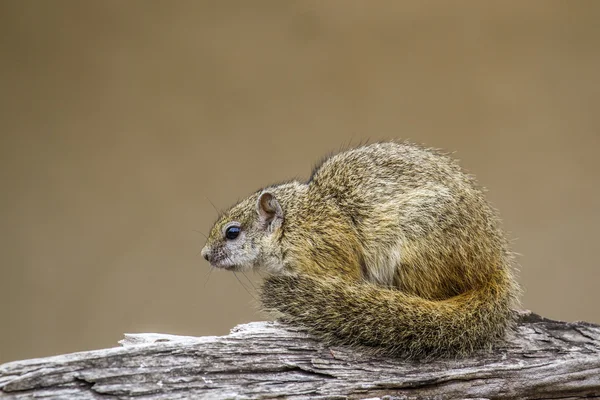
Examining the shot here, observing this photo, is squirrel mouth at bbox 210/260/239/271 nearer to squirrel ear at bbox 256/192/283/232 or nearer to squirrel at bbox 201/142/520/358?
squirrel at bbox 201/142/520/358

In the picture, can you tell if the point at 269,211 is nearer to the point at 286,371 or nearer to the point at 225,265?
the point at 225,265

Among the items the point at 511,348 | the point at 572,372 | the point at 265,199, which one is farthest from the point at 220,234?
the point at 572,372

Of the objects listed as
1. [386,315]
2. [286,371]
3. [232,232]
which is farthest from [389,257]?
[232,232]

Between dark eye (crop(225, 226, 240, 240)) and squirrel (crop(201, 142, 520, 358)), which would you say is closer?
squirrel (crop(201, 142, 520, 358))

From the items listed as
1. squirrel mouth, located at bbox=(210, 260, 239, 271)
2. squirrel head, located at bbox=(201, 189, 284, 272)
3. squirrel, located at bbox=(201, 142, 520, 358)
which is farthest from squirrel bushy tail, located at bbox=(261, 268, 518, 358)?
squirrel mouth, located at bbox=(210, 260, 239, 271)

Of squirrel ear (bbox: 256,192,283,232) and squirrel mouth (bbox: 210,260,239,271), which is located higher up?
squirrel ear (bbox: 256,192,283,232)

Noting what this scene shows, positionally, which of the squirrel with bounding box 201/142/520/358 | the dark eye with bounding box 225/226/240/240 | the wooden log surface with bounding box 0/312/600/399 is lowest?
the wooden log surface with bounding box 0/312/600/399
